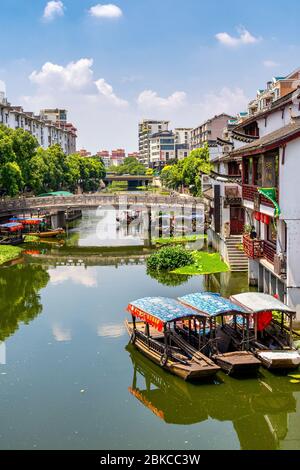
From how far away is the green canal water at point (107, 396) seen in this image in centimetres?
1481

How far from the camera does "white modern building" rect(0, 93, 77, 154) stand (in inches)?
3258

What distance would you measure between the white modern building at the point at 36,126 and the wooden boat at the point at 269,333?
66.0m

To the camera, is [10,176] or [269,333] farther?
[10,176]

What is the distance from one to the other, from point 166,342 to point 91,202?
137ft

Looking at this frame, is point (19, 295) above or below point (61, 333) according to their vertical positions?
above

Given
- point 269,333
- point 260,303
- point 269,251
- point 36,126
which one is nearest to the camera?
point 260,303

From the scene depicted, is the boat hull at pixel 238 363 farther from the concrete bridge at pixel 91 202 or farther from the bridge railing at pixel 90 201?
the bridge railing at pixel 90 201

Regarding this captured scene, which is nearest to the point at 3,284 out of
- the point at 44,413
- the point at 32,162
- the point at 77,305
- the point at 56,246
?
the point at 77,305

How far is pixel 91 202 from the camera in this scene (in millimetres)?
59375

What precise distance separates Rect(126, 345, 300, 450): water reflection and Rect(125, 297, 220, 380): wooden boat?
1.80 ft

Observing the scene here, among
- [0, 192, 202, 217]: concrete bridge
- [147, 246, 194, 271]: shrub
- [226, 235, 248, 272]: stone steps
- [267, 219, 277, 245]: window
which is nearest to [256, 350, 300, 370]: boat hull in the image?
[267, 219, 277, 245]: window

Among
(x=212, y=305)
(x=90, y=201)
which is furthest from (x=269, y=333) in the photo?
(x=90, y=201)

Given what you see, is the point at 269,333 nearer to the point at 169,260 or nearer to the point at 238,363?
the point at 238,363

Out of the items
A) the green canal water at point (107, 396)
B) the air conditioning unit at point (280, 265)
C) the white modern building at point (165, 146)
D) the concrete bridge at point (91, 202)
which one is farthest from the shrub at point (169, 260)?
the white modern building at point (165, 146)
